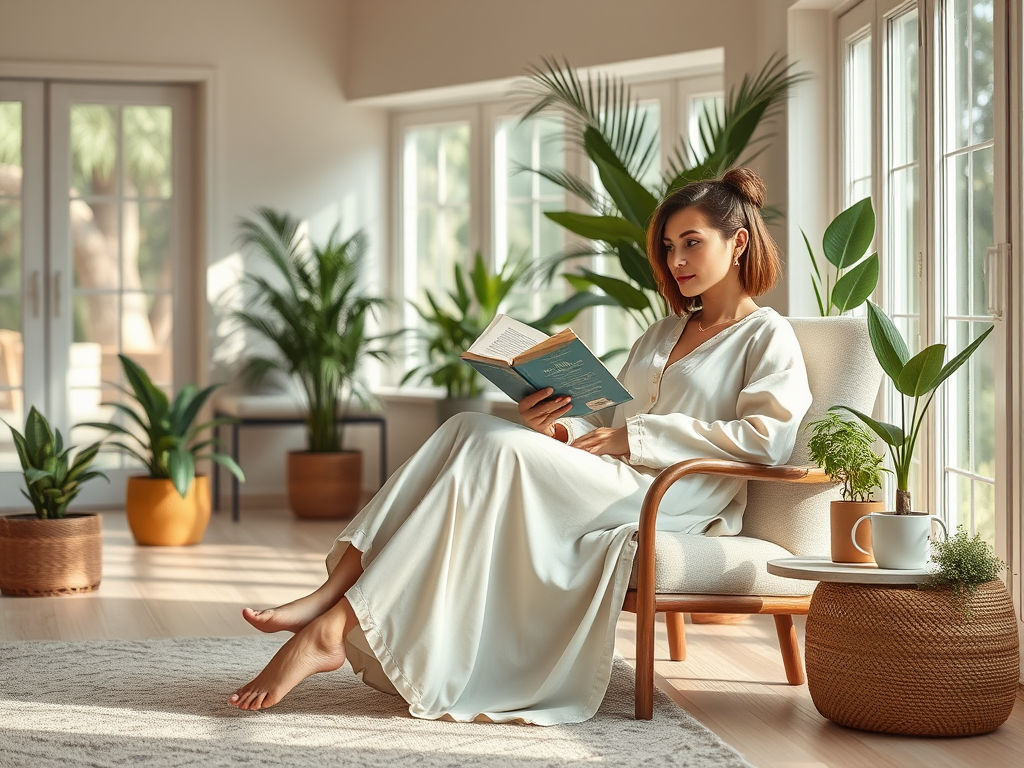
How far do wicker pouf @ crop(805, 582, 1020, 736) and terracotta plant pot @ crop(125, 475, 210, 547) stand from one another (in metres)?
3.29

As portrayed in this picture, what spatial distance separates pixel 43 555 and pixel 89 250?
2664 mm

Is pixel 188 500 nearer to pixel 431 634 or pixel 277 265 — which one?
pixel 277 265

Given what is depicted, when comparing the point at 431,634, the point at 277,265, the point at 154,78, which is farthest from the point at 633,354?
the point at 154,78

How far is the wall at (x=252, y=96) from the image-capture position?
6.20 metres

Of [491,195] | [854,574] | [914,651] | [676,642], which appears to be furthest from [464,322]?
[914,651]

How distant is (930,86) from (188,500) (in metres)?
3.31

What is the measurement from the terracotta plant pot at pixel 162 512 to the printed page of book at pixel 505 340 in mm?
2790

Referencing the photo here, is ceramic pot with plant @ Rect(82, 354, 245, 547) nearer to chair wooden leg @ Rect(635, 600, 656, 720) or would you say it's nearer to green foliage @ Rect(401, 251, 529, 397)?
green foliage @ Rect(401, 251, 529, 397)

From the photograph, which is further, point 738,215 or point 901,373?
point 738,215

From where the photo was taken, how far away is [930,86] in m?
3.40

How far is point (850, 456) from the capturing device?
2.62 metres

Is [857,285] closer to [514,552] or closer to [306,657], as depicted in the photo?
[514,552]

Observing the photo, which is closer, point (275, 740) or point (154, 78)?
point (275, 740)

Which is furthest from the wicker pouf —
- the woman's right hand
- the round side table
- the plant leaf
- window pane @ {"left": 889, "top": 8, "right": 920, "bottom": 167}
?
window pane @ {"left": 889, "top": 8, "right": 920, "bottom": 167}
